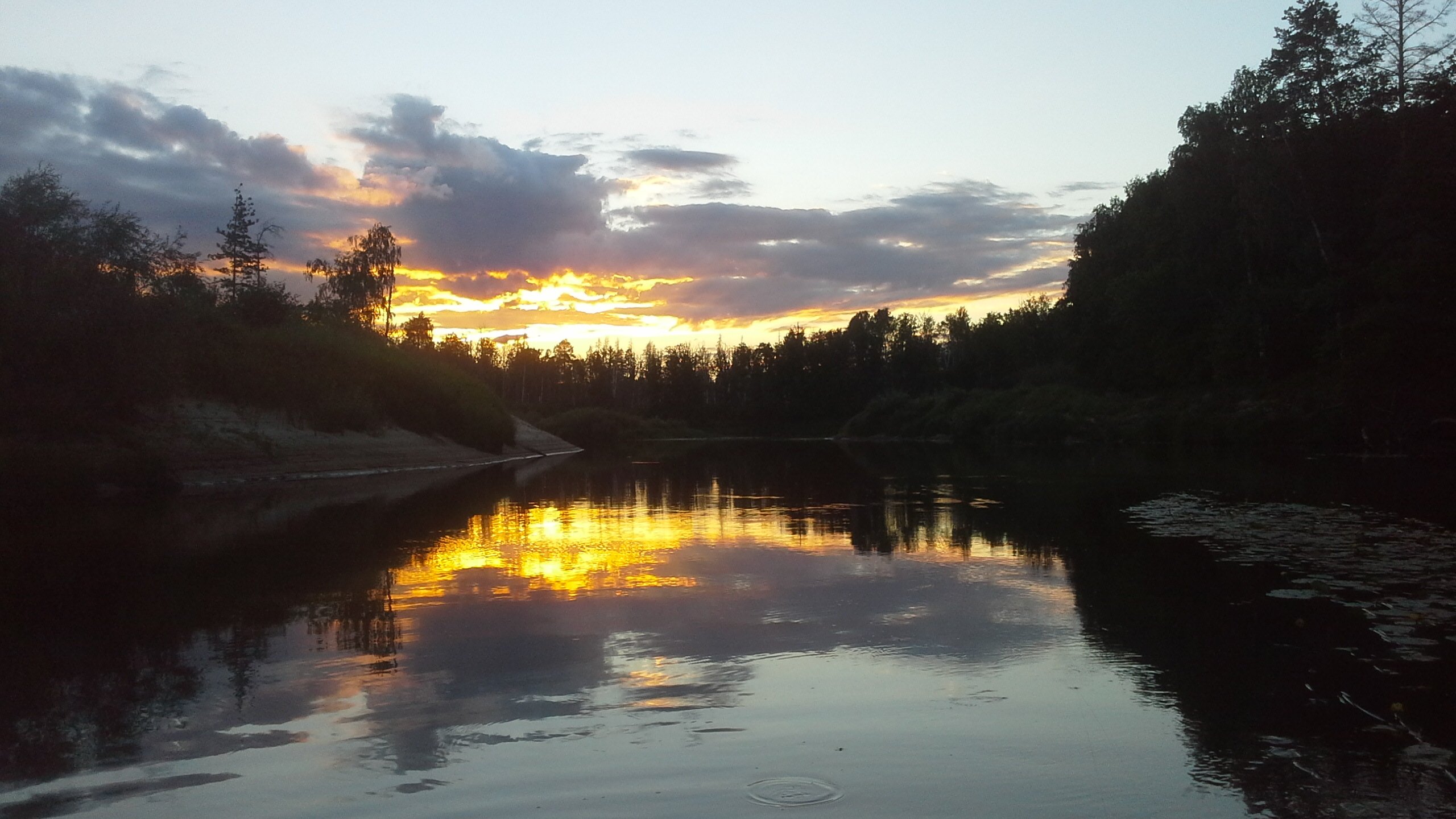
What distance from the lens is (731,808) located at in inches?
193

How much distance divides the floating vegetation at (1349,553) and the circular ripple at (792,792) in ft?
16.8

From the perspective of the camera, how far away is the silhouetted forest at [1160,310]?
1045 inches

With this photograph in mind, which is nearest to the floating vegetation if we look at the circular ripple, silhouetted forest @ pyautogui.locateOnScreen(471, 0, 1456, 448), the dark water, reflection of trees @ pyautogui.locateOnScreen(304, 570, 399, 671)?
the dark water

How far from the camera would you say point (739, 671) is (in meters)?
7.77

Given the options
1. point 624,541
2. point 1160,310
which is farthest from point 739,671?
point 1160,310

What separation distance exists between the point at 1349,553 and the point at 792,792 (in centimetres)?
1063

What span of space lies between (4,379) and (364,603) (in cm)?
1865

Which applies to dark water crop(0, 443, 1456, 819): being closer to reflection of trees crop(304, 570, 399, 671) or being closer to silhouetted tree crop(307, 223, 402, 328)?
reflection of trees crop(304, 570, 399, 671)

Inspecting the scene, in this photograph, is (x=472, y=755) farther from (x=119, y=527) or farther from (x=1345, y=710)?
(x=119, y=527)

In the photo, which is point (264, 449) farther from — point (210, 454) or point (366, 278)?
point (366, 278)

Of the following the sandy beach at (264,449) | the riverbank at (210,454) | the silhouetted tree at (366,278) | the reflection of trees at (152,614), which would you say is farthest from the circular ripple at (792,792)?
the silhouetted tree at (366,278)

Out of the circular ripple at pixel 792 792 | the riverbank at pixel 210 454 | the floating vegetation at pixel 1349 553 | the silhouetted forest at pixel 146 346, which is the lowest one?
the circular ripple at pixel 792 792

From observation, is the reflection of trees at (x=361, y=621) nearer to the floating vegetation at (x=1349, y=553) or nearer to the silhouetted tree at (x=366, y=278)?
the floating vegetation at (x=1349, y=553)

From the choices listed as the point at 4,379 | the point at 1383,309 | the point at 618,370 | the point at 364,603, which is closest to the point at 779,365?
the point at 618,370
